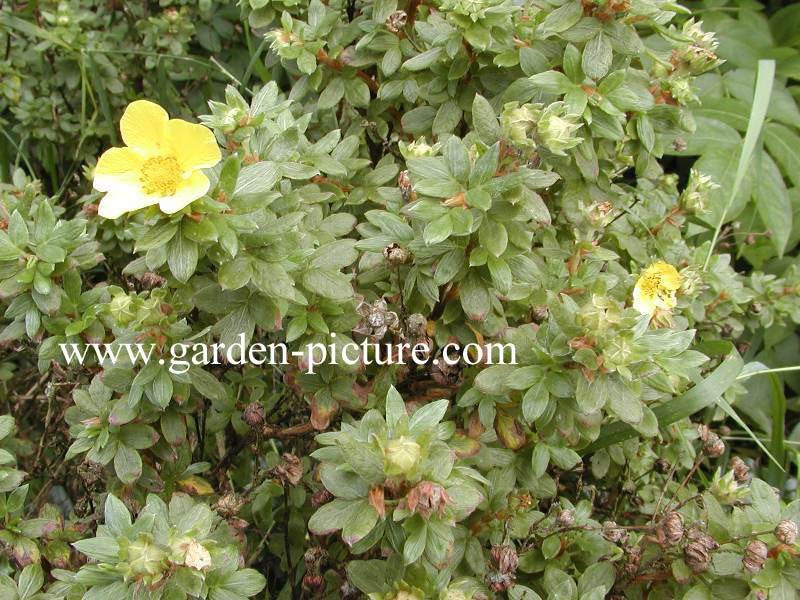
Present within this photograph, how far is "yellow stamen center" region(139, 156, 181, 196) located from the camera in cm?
117

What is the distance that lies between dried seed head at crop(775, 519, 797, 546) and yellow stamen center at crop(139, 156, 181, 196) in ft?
3.50

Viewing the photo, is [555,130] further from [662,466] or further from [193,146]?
[662,466]

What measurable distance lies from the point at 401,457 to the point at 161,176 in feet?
1.82

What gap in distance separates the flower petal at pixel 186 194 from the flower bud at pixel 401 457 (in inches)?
17.5

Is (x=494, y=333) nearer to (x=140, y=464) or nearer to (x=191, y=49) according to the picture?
(x=140, y=464)

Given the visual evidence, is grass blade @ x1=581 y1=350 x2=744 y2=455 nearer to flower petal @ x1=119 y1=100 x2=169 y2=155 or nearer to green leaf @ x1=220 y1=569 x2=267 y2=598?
green leaf @ x1=220 y1=569 x2=267 y2=598

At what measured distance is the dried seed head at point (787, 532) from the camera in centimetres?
122

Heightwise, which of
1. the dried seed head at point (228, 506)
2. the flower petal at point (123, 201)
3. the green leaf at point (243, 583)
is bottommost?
the dried seed head at point (228, 506)

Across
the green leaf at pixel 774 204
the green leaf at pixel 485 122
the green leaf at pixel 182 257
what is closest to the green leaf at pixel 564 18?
the green leaf at pixel 485 122

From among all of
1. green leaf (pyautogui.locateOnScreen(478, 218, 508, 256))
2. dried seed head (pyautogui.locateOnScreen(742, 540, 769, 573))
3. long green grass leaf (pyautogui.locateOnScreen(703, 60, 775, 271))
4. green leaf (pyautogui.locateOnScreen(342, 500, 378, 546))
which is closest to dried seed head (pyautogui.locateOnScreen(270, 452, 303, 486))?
green leaf (pyautogui.locateOnScreen(342, 500, 378, 546))

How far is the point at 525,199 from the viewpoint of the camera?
1294mm

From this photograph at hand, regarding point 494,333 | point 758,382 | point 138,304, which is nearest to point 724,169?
point 758,382

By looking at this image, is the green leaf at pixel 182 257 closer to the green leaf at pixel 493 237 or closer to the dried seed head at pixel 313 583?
the green leaf at pixel 493 237

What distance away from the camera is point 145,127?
1273 mm
